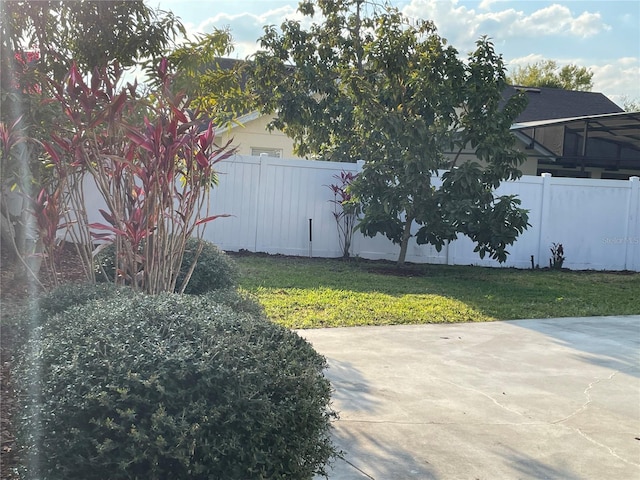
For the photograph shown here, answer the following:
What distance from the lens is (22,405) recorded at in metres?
2.79

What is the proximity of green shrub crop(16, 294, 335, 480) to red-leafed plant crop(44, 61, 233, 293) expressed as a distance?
1.57 meters

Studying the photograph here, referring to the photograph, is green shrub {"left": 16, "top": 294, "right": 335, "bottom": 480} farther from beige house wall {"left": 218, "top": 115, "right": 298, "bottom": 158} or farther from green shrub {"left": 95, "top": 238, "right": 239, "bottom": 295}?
beige house wall {"left": 218, "top": 115, "right": 298, "bottom": 158}

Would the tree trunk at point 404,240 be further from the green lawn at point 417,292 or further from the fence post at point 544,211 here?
the fence post at point 544,211

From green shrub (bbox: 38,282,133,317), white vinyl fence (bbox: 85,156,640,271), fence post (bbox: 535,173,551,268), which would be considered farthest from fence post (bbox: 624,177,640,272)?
green shrub (bbox: 38,282,133,317)

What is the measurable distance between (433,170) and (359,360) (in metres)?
5.90

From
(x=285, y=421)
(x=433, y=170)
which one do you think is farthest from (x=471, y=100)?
(x=285, y=421)

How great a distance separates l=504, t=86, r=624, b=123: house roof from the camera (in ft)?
77.1

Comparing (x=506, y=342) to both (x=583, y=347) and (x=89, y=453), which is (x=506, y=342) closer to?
(x=583, y=347)

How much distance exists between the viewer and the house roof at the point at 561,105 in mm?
23500

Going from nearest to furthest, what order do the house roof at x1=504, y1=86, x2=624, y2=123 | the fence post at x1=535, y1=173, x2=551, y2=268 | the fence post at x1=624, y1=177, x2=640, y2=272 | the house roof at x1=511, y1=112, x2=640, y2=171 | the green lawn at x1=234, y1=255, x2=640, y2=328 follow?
1. the green lawn at x1=234, y1=255, x2=640, y2=328
2. the fence post at x1=535, y1=173, x2=551, y2=268
3. the fence post at x1=624, y1=177, x2=640, y2=272
4. the house roof at x1=511, y1=112, x2=640, y2=171
5. the house roof at x1=504, y1=86, x2=624, y2=123

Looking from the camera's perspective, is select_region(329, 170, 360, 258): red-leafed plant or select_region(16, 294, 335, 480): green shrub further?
→ select_region(329, 170, 360, 258): red-leafed plant

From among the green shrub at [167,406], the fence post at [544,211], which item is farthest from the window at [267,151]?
the green shrub at [167,406]

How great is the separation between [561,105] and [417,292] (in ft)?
57.2

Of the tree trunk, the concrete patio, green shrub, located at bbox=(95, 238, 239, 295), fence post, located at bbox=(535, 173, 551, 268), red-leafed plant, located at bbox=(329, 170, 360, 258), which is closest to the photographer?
the concrete patio
